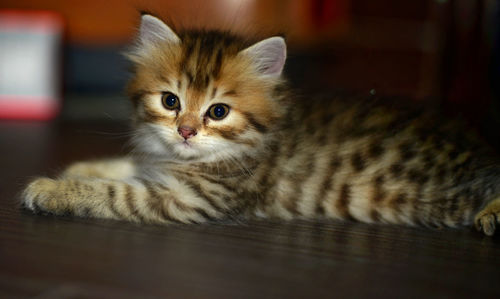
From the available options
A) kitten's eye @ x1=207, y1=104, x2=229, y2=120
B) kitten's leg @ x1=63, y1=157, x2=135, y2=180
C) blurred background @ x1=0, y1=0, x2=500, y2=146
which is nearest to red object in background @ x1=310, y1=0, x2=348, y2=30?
blurred background @ x1=0, y1=0, x2=500, y2=146

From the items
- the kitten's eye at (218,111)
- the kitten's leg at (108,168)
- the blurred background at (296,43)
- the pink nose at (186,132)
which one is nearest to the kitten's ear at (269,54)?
the kitten's eye at (218,111)

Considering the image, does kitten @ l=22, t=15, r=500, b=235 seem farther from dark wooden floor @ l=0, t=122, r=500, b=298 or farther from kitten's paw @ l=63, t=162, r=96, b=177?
kitten's paw @ l=63, t=162, r=96, b=177

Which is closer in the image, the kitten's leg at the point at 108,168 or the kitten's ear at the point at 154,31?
the kitten's ear at the point at 154,31

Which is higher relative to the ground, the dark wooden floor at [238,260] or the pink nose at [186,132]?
the pink nose at [186,132]

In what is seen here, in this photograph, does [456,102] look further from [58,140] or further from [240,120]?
[58,140]

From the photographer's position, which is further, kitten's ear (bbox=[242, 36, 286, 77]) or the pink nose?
kitten's ear (bbox=[242, 36, 286, 77])

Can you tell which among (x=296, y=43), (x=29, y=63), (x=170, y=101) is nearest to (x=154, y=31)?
(x=170, y=101)

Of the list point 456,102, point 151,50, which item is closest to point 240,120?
point 151,50

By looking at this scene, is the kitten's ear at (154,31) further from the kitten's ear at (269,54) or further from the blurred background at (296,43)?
the blurred background at (296,43)
